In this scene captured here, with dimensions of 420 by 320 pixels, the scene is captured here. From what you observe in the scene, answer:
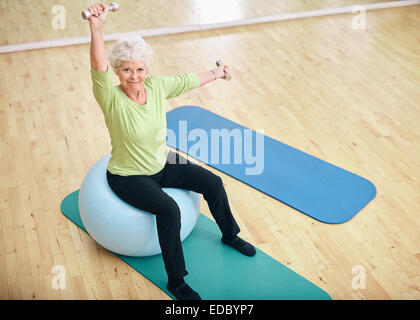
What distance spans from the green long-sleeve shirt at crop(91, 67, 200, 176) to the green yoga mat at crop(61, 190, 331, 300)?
1.56 feet

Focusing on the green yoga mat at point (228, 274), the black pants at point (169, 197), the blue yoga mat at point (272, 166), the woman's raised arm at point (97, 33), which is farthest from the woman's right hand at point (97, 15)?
the blue yoga mat at point (272, 166)

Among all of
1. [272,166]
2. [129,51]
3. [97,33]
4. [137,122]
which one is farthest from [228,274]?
[97,33]

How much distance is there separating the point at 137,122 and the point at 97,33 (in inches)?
16.9

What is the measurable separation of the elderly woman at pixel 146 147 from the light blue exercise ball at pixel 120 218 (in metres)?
0.05

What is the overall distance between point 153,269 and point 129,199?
15.7 inches

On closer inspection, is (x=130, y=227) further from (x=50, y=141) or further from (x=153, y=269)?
(x=50, y=141)

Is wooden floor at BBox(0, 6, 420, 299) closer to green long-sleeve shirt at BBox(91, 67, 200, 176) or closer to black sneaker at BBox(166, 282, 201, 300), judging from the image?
black sneaker at BBox(166, 282, 201, 300)

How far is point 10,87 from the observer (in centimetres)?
427

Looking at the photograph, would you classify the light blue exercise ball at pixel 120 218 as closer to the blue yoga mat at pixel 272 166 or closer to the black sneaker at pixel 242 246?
the black sneaker at pixel 242 246

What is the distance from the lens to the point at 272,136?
12.0ft

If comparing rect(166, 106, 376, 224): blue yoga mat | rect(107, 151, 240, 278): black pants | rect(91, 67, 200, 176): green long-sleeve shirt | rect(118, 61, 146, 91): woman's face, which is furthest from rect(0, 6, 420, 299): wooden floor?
rect(118, 61, 146, 91): woman's face

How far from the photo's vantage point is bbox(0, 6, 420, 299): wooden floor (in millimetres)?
2631

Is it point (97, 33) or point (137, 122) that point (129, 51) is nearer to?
point (97, 33)
